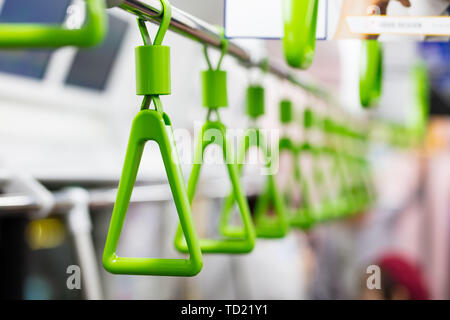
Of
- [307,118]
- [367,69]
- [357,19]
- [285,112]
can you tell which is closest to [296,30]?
[357,19]

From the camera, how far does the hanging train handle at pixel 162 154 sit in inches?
19.0

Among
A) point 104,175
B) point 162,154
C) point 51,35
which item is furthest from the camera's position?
point 104,175

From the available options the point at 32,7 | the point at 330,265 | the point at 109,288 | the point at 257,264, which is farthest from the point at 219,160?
the point at 330,265

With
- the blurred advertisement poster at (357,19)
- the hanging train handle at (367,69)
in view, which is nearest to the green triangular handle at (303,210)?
the hanging train handle at (367,69)

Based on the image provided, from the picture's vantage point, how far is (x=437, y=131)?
349cm

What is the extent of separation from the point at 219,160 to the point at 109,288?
44.1 inches

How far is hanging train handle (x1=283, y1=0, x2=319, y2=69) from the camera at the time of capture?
1.68ft

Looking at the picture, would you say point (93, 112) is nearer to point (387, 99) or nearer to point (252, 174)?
point (252, 174)

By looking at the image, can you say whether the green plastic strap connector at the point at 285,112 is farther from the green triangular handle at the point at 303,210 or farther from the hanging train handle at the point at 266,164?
the hanging train handle at the point at 266,164

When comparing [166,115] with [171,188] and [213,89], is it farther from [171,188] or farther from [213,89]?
[213,89]

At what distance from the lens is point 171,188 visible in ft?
1.61

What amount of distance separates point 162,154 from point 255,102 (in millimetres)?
361

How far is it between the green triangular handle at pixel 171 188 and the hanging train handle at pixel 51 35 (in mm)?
136

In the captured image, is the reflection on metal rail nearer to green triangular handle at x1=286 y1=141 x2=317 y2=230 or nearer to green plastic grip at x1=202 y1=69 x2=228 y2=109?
green plastic grip at x1=202 y1=69 x2=228 y2=109
